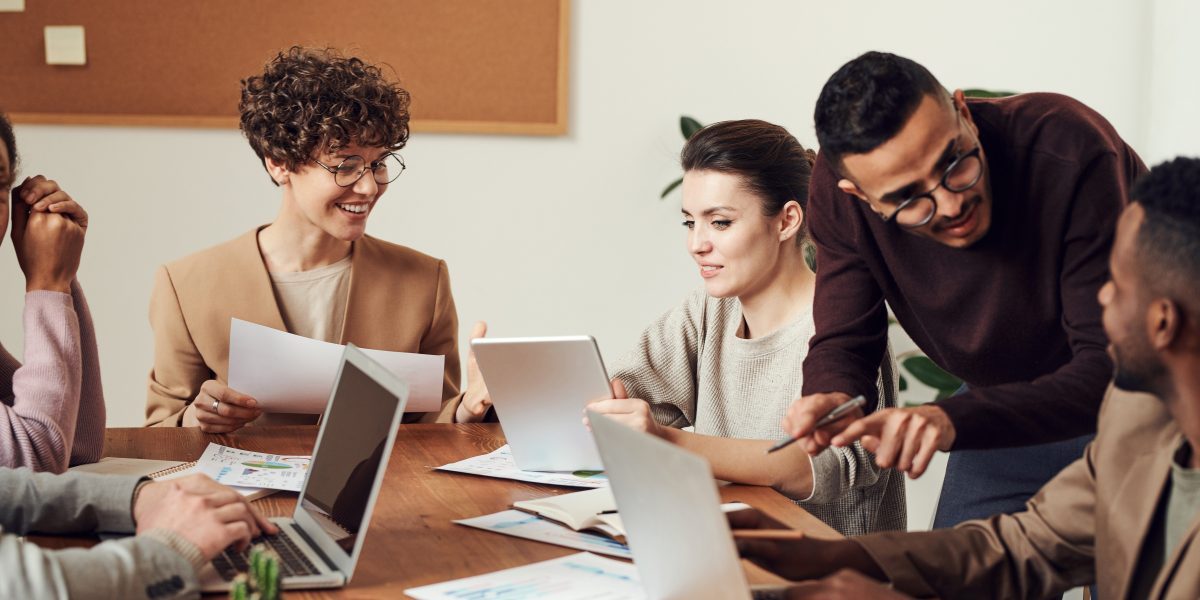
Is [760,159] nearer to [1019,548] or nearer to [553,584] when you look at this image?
[1019,548]

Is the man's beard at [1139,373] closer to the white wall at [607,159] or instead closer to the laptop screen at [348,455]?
the laptop screen at [348,455]

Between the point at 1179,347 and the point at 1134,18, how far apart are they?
2935 mm

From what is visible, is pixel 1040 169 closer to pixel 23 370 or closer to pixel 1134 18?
pixel 23 370

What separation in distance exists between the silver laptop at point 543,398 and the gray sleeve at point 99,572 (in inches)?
26.8

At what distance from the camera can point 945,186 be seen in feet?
5.02

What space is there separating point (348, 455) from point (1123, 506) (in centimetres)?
88

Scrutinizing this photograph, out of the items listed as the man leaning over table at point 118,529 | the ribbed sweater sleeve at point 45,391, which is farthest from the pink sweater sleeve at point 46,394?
the man leaning over table at point 118,529

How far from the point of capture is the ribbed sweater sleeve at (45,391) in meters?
1.65

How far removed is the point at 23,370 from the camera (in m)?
1.74

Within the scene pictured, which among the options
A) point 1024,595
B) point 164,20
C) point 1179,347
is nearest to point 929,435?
point 1024,595

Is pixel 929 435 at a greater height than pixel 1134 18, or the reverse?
pixel 1134 18

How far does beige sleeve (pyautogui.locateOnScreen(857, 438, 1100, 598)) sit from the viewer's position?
1.33 metres

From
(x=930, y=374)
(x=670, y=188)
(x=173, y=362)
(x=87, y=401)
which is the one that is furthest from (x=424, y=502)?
(x=930, y=374)

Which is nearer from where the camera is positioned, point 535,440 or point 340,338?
point 535,440
